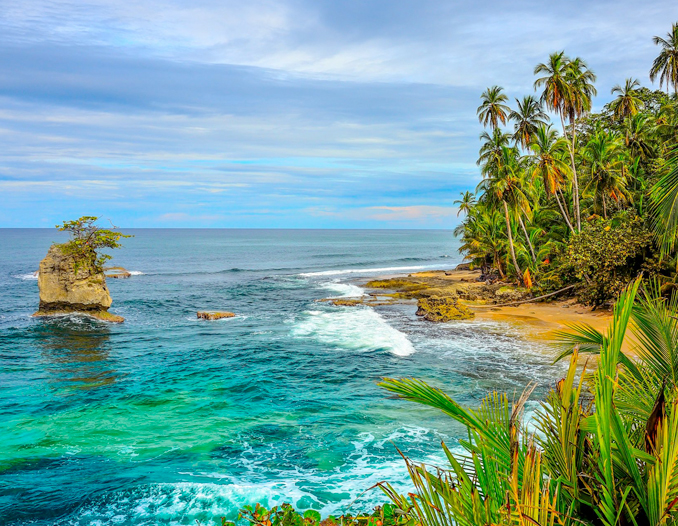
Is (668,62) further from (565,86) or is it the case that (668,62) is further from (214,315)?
(214,315)

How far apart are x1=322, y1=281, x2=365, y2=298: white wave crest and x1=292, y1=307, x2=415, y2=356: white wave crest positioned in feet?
26.0

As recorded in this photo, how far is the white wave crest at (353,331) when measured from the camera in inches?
954

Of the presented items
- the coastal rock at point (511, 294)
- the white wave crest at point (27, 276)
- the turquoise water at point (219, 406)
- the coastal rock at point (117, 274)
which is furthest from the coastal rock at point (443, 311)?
the white wave crest at point (27, 276)

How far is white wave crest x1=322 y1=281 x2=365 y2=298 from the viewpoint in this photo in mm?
43219

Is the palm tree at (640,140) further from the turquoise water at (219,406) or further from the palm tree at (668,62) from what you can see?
the turquoise water at (219,406)

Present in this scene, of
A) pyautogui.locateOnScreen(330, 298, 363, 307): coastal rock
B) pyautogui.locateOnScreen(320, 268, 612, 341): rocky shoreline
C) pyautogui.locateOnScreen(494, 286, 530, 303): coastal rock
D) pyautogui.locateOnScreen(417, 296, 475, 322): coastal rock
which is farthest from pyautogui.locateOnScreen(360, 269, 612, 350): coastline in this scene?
pyautogui.locateOnScreen(417, 296, 475, 322): coastal rock

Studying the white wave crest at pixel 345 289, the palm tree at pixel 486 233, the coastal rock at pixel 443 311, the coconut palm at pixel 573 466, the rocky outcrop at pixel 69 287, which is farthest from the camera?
the white wave crest at pixel 345 289

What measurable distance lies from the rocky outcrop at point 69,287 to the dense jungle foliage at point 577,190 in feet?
95.1

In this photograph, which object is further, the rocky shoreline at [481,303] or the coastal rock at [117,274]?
the coastal rock at [117,274]

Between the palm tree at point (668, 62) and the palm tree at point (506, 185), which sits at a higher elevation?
the palm tree at point (668, 62)

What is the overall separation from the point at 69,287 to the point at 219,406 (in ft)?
65.9

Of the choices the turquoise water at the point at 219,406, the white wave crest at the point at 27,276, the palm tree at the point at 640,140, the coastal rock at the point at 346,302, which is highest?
the palm tree at the point at 640,140

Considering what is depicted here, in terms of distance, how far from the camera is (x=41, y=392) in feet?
58.6

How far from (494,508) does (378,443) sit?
33.3 ft
